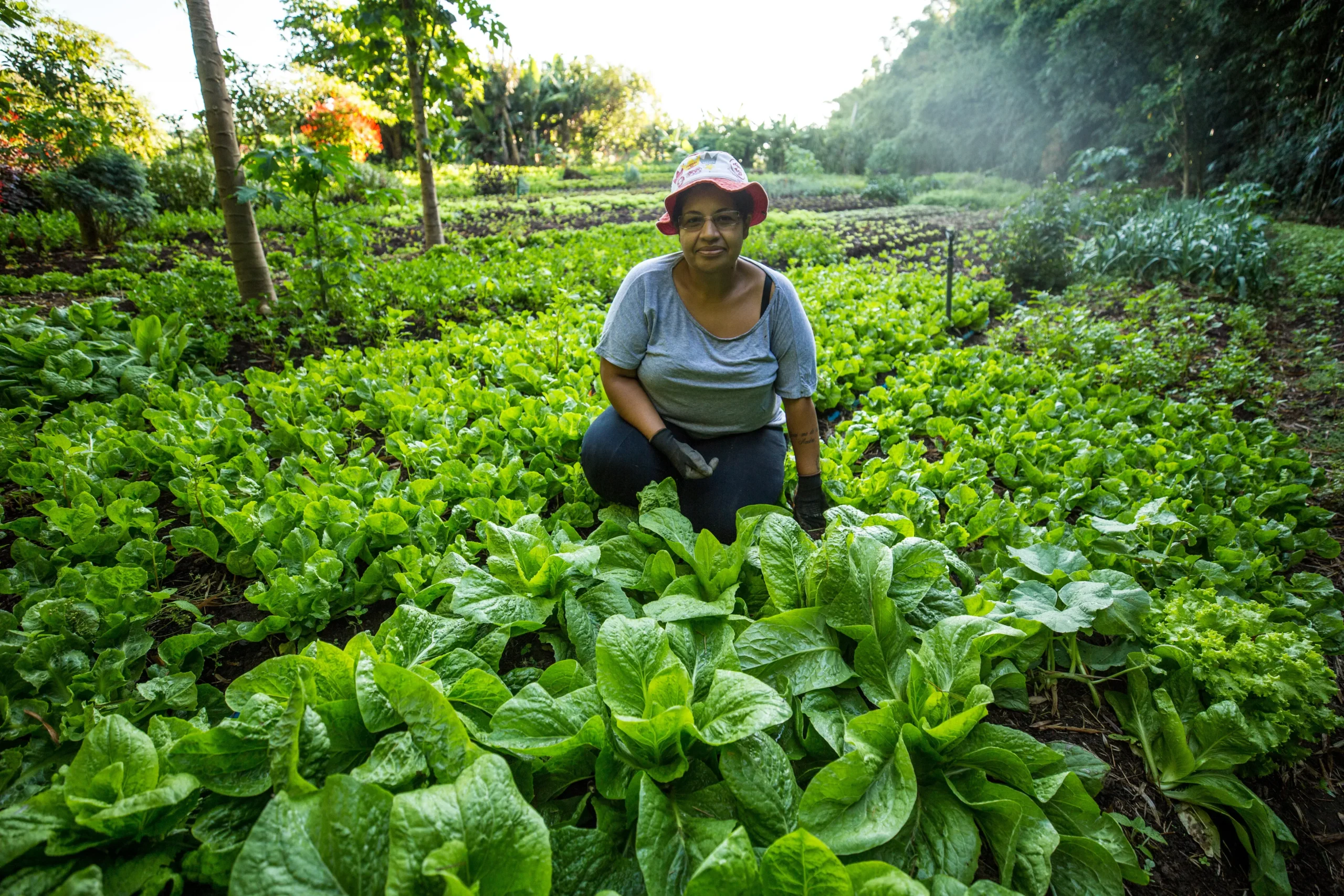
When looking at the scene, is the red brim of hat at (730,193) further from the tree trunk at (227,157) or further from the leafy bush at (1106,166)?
the leafy bush at (1106,166)

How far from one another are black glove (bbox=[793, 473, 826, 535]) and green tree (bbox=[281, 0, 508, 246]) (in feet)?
20.5

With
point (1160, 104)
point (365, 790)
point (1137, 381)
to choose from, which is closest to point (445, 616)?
point (365, 790)

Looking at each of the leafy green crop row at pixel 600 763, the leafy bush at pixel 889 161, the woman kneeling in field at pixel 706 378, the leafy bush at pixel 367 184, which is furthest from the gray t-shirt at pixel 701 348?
the leafy bush at pixel 889 161

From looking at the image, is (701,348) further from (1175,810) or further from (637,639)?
(1175,810)

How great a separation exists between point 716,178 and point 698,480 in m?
1.10

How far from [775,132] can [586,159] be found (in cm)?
949

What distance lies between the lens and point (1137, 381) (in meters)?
3.93

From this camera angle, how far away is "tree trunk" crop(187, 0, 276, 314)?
4.01 metres

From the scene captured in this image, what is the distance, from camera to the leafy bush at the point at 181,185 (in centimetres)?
1042

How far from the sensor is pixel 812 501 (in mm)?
2463

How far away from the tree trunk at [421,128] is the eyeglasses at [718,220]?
5.68m

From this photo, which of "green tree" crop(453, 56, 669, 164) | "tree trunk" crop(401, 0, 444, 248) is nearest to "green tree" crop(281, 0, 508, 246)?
"tree trunk" crop(401, 0, 444, 248)

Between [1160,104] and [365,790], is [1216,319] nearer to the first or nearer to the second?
[365,790]

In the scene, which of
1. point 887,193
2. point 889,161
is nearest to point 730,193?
point 887,193
